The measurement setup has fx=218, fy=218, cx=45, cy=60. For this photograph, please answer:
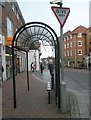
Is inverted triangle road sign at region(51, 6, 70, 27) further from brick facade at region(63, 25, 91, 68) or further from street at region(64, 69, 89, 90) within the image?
brick facade at region(63, 25, 91, 68)

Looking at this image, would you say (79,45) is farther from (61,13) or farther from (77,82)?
(61,13)

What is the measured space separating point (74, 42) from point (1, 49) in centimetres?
5850

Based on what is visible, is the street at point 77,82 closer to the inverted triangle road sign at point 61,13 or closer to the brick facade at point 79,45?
the inverted triangle road sign at point 61,13

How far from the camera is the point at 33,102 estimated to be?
352 inches

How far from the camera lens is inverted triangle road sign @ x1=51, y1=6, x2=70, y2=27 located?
7.39 meters

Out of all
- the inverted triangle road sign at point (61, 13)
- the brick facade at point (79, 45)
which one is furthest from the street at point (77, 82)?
the brick facade at point (79, 45)

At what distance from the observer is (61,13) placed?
24.5ft

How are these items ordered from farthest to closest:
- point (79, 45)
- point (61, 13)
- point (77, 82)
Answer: point (79, 45)
point (77, 82)
point (61, 13)

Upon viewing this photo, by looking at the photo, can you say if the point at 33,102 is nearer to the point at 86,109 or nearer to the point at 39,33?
the point at 86,109

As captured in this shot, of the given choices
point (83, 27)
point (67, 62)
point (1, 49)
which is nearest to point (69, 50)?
point (67, 62)

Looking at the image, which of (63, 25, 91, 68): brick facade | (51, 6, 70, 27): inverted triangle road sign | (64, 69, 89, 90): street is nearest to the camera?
(51, 6, 70, 27): inverted triangle road sign

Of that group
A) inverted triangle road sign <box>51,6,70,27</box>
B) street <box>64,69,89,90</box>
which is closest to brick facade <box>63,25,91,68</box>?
street <box>64,69,89,90</box>

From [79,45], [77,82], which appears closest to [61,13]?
[77,82]

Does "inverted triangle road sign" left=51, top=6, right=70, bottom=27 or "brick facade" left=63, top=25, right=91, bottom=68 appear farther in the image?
"brick facade" left=63, top=25, right=91, bottom=68
